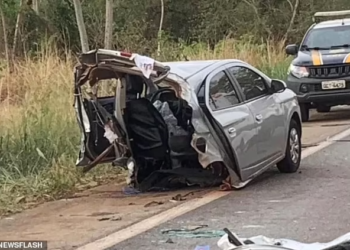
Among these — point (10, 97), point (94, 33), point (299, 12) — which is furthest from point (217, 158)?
point (299, 12)

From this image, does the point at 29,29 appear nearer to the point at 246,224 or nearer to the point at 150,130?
the point at 150,130

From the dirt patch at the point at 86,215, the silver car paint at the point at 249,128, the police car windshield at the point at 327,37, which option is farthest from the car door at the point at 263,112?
the police car windshield at the point at 327,37

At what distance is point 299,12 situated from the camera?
34656 mm

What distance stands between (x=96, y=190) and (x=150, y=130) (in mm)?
1074

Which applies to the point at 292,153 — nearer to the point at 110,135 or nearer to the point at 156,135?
the point at 156,135

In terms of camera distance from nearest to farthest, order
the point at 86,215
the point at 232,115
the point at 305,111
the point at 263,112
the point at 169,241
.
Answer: the point at 169,241 < the point at 86,215 < the point at 232,115 < the point at 263,112 < the point at 305,111

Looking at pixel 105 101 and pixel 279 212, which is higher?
pixel 105 101

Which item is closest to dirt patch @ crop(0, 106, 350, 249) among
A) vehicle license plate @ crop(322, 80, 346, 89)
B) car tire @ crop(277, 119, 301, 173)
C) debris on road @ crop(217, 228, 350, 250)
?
car tire @ crop(277, 119, 301, 173)

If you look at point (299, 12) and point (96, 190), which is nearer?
point (96, 190)

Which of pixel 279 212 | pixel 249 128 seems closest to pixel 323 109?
pixel 249 128

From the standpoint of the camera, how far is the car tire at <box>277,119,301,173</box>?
36.4 ft

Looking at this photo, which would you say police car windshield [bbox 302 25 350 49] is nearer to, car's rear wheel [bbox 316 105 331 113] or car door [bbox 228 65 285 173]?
car's rear wheel [bbox 316 105 331 113]

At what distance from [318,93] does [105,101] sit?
24.5 ft

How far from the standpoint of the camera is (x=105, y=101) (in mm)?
10664
